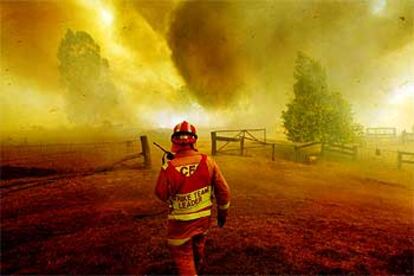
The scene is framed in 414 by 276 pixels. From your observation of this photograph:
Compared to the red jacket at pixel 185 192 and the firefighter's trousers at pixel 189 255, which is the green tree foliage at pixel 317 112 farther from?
the firefighter's trousers at pixel 189 255

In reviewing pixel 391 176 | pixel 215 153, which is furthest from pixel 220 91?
pixel 391 176

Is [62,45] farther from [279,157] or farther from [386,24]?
[386,24]

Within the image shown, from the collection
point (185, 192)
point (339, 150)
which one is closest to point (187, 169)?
point (185, 192)

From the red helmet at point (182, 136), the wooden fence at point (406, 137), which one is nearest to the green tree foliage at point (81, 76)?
the wooden fence at point (406, 137)

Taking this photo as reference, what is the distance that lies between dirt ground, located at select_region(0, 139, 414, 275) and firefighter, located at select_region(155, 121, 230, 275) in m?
0.87

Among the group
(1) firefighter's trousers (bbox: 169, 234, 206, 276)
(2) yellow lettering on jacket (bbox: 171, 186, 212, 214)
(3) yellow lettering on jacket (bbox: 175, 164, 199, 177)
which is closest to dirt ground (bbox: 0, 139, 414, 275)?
(1) firefighter's trousers (bbox: 169, 234, 206, 276)

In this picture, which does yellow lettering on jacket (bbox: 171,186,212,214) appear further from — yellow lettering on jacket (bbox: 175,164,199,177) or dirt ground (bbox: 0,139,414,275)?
dirt ground (bbox: 0,139,414,275)

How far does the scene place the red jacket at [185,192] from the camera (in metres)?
3.86

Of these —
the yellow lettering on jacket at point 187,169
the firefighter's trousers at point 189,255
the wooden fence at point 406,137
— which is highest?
the yellow lettering on jacket at point 187,169

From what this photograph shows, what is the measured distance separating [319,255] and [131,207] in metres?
4.50

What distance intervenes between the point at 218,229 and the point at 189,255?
2167 millimetres

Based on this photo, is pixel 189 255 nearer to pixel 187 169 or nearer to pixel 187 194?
pixel 187 194

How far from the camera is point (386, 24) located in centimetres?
3616

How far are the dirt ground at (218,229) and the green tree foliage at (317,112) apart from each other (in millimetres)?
8411
